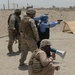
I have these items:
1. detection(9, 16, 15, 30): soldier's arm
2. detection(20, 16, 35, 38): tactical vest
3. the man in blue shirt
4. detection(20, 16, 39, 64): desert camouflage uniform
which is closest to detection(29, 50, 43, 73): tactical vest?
detection(20, 16, 39, 64): desert camouflage uniform

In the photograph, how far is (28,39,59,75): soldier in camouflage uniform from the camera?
5.22m

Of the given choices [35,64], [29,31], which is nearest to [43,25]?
[29,31]

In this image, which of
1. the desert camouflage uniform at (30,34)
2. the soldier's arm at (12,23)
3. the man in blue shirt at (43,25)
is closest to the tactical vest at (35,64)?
the desert camouflage uniform at (30,34)

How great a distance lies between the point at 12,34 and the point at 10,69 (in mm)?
2727

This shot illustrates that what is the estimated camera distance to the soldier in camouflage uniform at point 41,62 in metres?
5.22

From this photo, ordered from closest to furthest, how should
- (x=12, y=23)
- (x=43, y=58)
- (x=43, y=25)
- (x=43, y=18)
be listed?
(x=43, y=58) < (x=43, y=25) < (x=43, y=18) < (x=12, y=23)

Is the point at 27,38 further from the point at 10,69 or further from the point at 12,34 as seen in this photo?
the point at 12,34

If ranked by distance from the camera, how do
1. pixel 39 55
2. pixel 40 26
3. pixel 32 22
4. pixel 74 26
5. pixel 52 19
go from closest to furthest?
pixel 39 55
pixel 32 22
pixel 40 26
pixel 74 26
pixel 52 19

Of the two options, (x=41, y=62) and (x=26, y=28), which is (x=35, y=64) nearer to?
(x=41, y=62)

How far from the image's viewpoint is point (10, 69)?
875cm

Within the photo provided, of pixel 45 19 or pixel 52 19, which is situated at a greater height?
pixel 45 19

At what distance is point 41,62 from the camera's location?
5.24 meters

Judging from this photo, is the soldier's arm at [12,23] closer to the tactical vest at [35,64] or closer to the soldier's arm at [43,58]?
the tactical vest at [35,64]

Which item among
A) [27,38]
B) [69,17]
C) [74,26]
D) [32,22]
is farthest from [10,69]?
[69,17]
